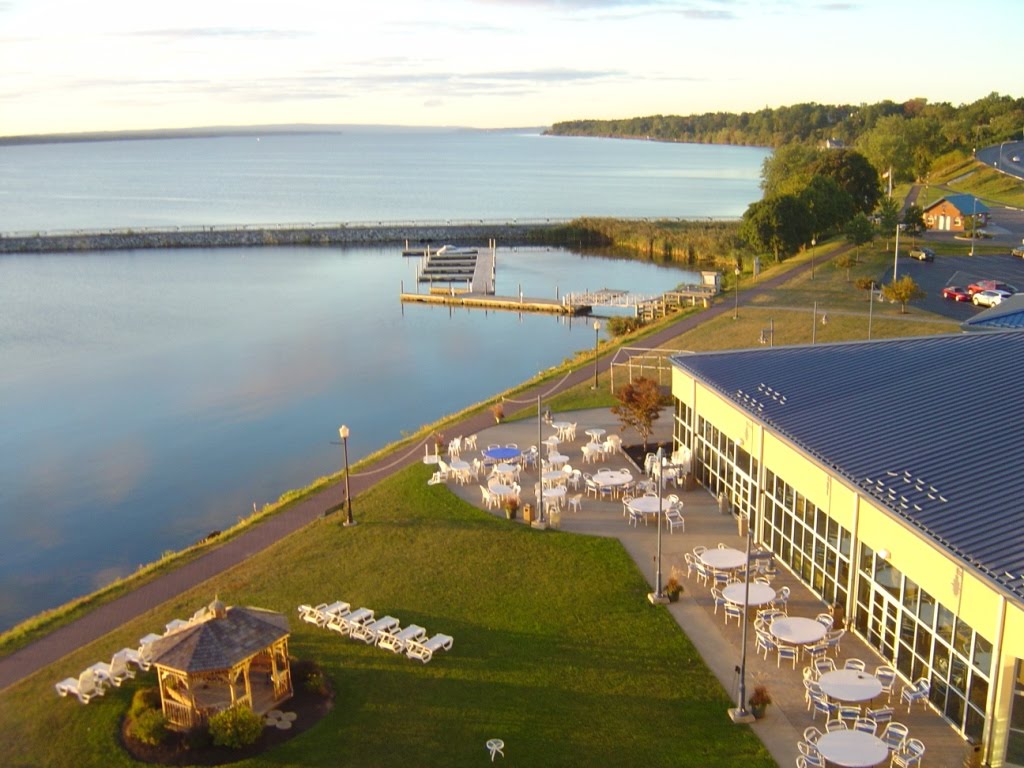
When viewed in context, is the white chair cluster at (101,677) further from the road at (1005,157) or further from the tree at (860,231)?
the road at (1005,157)

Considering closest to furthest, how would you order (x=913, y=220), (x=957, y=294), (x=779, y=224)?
(x=957, y=294) → (x=913, y=220) → (x=779, y=224)

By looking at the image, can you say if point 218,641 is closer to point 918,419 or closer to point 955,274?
point 918,419

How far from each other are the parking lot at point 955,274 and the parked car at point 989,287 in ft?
3.65

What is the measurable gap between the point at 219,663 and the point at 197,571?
8114 mm

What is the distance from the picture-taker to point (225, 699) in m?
17.1

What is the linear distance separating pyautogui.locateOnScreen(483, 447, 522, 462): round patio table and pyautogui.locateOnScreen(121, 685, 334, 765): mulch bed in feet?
43.3

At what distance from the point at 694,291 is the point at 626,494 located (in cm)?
3498

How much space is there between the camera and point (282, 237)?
10825 cm

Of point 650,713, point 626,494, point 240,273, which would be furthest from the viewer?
point 240,273

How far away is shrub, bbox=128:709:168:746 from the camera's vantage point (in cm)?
1602

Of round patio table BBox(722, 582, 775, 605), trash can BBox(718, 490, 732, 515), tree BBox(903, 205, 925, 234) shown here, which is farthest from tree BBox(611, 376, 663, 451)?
tree BBox(903, 205, 925, 234)

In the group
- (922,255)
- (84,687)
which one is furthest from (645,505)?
(922,255)

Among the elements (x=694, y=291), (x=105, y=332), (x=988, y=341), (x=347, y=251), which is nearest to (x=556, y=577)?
(x=988, y=341)

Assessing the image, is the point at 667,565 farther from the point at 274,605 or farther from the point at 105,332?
the point at 105,332
